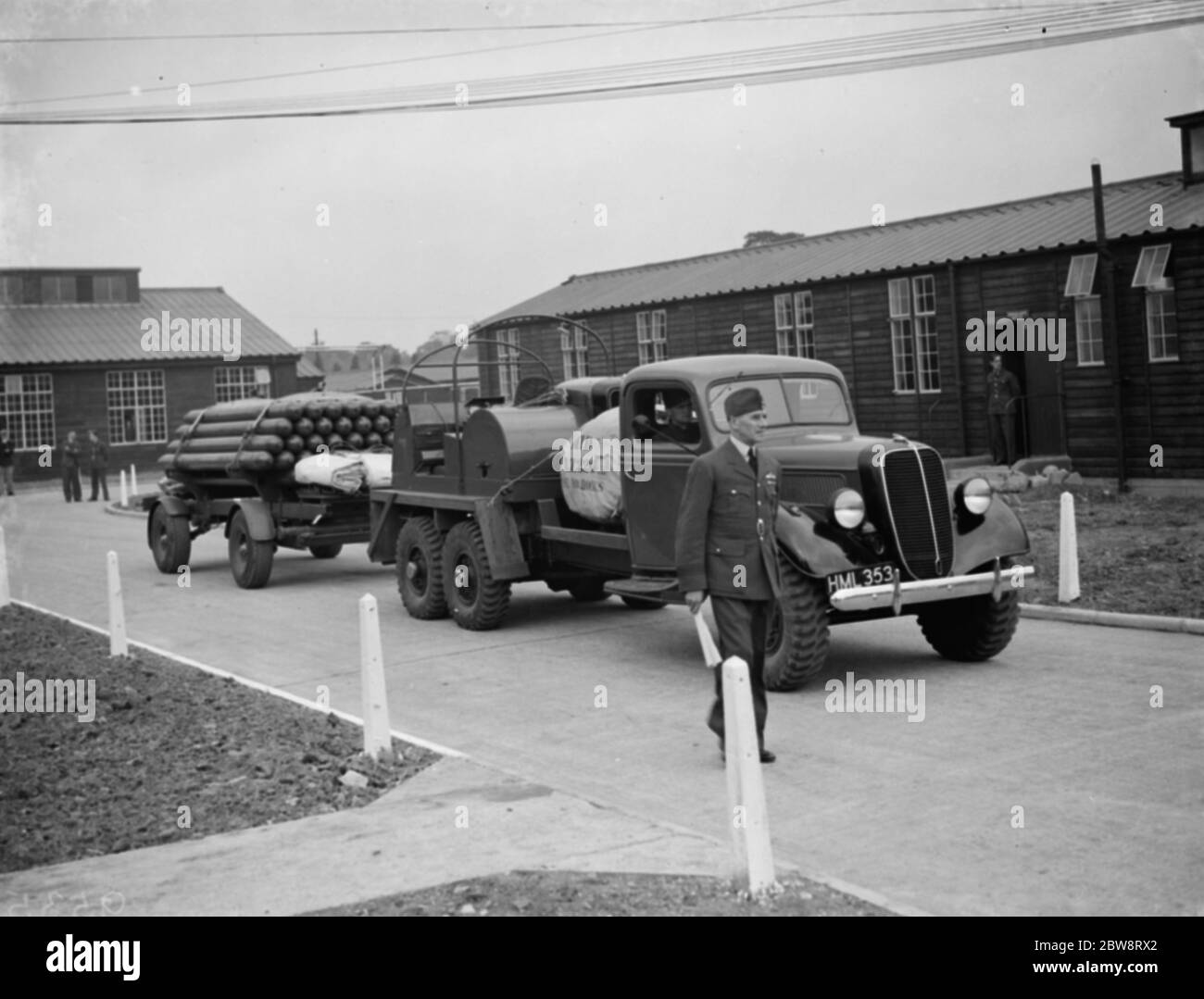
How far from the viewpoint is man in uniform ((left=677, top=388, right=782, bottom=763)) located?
858 centimetres

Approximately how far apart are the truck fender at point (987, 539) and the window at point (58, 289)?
2123 inches

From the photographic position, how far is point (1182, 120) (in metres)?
25.1

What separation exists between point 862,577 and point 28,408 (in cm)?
5026

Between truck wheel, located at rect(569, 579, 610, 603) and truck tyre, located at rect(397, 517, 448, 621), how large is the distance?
4.97 ft

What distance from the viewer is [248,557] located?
18.4 metres

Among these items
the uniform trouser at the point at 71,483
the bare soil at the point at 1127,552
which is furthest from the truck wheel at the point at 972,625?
the uniform trouser at the point at 71,483

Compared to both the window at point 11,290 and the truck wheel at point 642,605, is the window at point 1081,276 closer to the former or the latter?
the truck wheel at point 642,605

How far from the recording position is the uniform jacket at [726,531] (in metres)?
8.59

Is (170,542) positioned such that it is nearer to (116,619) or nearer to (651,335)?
(116,619)

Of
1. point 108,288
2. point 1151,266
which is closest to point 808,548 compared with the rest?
point 1151,266

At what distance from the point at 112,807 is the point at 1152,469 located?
19.7m

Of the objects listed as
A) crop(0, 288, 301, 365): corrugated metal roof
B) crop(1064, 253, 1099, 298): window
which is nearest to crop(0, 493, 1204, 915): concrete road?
crop(1064, 253, 1099, 298): window
